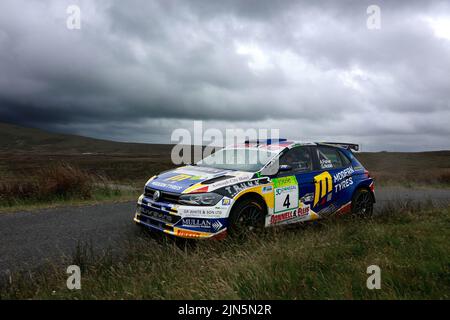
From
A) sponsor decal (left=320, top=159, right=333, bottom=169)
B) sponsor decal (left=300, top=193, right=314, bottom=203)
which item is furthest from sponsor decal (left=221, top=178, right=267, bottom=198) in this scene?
sponsor decal (left=320, top=159, right=333, bottom=169)

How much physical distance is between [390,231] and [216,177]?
2.89m

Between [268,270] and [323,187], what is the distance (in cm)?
306

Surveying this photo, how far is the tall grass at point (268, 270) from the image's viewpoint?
3270 millimetres

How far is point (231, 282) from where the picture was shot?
3438mm

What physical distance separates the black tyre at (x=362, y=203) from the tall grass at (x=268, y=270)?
166 cm

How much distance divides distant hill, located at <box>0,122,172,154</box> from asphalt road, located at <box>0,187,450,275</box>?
11463cm

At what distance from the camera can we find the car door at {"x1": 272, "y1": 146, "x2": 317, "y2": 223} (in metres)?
5.68

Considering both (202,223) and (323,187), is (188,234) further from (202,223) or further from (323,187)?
(323,187)

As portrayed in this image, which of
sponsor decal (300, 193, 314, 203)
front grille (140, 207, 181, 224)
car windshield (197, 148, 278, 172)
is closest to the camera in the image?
front grille (140, 207, 181, 224)

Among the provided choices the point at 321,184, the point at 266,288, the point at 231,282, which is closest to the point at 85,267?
the point at 231,282

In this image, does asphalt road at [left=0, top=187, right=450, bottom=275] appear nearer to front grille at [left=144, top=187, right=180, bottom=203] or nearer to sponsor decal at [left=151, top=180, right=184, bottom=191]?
front grille at [left=144, top=187, right=180, bottom=203]

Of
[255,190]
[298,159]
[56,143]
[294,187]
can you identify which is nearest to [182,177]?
[255,190]

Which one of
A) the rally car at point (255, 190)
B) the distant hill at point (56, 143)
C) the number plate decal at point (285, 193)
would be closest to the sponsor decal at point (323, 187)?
the rally car at point (255, 190)
